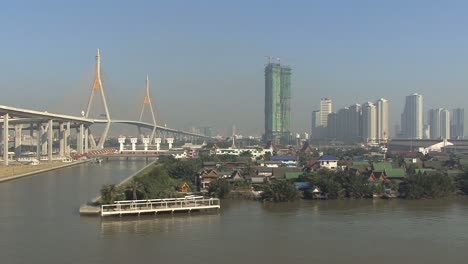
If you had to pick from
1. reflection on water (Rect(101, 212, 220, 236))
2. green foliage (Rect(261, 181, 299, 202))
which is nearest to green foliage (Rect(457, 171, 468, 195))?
green foliage (Rect(261, 181, 299, 202))

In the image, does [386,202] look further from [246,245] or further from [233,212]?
[246,245]

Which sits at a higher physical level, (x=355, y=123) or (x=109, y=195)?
(x=355, y=123)

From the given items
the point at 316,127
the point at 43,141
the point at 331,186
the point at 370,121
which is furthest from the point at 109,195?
the point at 316,127

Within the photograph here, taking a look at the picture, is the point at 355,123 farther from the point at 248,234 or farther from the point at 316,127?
the point at 248,234

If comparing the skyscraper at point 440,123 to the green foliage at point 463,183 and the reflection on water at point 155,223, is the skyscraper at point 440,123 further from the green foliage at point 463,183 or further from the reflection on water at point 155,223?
the reflection on water at point 155,223

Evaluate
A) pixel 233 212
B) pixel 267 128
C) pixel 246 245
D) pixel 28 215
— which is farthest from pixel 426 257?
pixel 267 128

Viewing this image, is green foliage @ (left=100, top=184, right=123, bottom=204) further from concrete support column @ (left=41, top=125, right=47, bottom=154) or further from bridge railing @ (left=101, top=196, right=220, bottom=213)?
concrete support column @ (left=41, top=125, right=47, bottom=154)

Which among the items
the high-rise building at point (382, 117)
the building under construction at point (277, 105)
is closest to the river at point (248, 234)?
the building under construction at point (277, 105)
